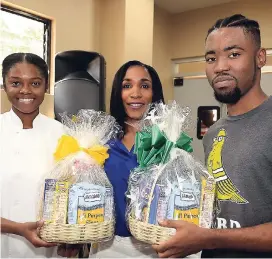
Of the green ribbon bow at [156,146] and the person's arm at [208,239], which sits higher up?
the green ribbon bow at [156,146]

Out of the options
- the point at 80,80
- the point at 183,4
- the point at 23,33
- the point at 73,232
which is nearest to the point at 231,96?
the point at 73,232

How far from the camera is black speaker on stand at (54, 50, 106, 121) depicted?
2.39 meters

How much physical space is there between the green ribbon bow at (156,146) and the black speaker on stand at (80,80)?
147cm

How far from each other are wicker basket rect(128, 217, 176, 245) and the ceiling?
11.1 ft

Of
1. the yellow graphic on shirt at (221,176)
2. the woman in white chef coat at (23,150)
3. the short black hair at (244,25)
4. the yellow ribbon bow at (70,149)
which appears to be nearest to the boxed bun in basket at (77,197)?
the yellow ribbon bow at (70,149)

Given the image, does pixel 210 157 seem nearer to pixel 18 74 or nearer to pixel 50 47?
pixel 18 74

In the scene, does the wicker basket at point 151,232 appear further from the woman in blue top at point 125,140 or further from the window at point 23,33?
the window at point 23,33

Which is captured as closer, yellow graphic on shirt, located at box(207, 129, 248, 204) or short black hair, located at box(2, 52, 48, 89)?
yellow graphic on shirt, located at box(207, 129, 248, 204)

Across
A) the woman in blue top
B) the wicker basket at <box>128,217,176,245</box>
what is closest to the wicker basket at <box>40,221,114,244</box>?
the wicker basket at <box>128,217,176,245</box>

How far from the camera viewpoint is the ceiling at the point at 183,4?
3.77 m

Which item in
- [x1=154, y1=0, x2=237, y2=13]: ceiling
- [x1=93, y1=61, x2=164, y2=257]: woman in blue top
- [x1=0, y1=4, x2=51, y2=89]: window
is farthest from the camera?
[x1=154, y1=0, x2=237, y2=13]: ceiling

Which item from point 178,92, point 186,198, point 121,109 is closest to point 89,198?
point 186,198

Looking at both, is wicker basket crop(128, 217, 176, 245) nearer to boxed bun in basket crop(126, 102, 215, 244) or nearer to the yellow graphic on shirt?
boxed bun in basket crop(126, 102, 215, 244)

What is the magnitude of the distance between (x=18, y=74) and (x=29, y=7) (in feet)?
4.99
